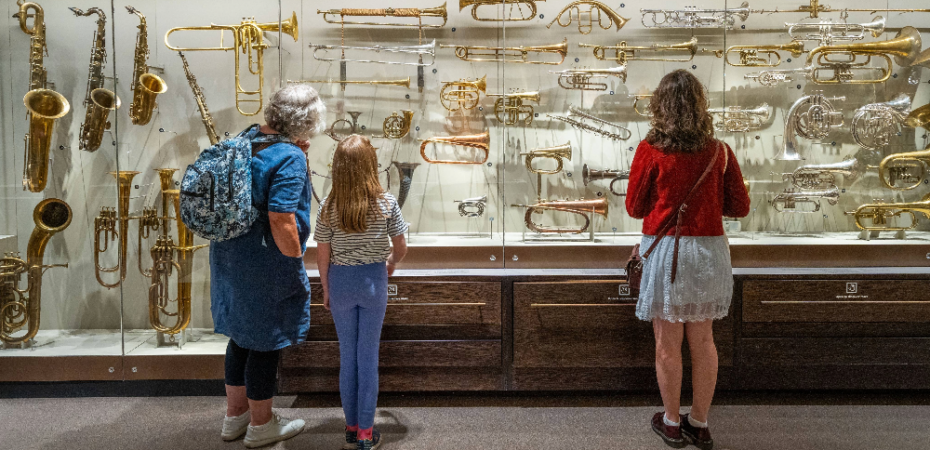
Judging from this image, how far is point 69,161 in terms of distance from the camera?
4.09 m

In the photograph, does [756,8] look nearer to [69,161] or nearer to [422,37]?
[422,37]

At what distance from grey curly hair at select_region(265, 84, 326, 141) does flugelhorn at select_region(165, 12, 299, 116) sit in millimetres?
1378

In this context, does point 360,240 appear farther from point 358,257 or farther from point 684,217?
point 684,217

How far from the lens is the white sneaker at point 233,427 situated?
127 inches

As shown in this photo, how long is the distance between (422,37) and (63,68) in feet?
7.76

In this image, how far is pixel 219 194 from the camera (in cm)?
275

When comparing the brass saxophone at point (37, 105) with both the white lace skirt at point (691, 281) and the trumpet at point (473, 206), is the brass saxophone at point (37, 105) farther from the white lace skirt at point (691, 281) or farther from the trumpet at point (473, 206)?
the white lace skirt at point (691, 281)

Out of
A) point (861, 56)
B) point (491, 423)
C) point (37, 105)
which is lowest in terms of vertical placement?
point (491, 423)

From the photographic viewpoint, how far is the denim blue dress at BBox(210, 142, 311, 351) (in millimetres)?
2834

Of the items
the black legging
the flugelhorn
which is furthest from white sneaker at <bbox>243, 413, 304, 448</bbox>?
the flugelhorn

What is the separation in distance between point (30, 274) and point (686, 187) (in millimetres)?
4131

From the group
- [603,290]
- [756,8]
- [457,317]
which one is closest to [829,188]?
[756,8]

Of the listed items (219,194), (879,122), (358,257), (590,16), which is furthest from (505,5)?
(879,122)

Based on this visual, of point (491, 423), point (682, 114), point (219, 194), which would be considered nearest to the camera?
point (219, 194)
